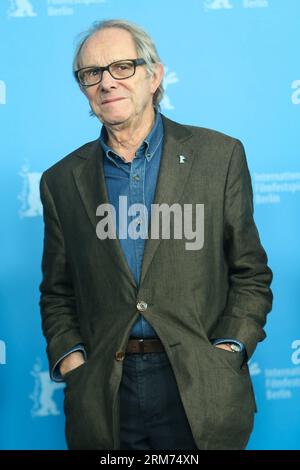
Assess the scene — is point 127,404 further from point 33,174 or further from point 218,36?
point 218,36

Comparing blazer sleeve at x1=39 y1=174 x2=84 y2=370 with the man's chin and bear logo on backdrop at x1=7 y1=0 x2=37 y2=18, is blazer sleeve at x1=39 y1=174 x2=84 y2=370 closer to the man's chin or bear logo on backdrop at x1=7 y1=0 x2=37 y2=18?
the man's chin

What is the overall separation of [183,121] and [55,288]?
1128 mm

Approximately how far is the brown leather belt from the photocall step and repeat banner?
1141 millimetres

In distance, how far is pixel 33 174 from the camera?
10.5 ft

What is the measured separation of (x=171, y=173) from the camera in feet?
7.05

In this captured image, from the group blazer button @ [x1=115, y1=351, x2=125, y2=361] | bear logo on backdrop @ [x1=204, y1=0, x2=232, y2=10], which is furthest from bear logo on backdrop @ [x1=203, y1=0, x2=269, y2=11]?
blazer button @ [x1=115, y1=351, x2=125, y2=361]

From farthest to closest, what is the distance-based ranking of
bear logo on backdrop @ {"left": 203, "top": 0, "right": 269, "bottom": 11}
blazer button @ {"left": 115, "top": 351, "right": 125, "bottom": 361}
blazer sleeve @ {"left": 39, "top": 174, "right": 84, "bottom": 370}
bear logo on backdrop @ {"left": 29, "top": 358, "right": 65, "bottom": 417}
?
bear logo on backdrop @ {"left": 29, "top": 358, "right": 65, "bottom": 417} < bear logo on backdrop @ {"left": 203, "top": 0, "right": 269, "bottom": 11} < blazer sleeve @ {"left": 39, "top": 174, "right": 84, "bottom": 370} < blazer button @ {"left": 115, "top": 351, "right": 125, "bottom": 361}

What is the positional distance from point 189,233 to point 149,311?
25cm

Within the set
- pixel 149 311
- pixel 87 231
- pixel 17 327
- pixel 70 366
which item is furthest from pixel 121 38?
pixel 17 327

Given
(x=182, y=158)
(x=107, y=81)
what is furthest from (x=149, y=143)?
(x=107, y=81)

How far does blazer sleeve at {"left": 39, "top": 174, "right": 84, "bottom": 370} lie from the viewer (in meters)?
2.27

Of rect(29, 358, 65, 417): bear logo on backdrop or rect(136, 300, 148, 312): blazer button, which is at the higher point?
rect(136, 300, 148, 312): blazer button

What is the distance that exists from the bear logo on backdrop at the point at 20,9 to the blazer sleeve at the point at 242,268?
1.42m

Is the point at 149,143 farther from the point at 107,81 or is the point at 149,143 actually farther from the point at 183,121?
the point at 183,121
